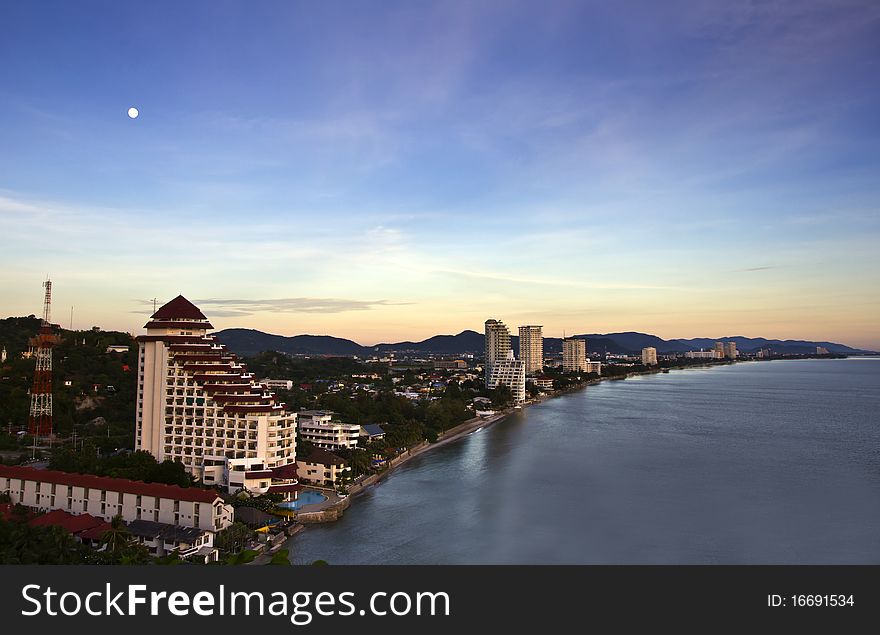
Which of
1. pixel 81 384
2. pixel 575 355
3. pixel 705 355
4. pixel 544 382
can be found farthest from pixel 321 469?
pixel 705 355

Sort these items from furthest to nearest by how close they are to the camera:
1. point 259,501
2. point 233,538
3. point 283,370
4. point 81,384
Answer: point 283,370, point 81,384, point 259,501, point 233,538

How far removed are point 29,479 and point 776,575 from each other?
7.77 metres

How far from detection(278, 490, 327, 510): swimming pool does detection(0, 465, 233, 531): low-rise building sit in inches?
48.5

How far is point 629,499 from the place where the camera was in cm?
829

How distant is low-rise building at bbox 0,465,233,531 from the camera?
6.15m

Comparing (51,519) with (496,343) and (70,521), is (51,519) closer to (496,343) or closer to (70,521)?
(70,521)

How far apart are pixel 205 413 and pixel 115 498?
2.42m

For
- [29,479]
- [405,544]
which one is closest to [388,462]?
[405,544]

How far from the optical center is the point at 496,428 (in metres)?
16.7

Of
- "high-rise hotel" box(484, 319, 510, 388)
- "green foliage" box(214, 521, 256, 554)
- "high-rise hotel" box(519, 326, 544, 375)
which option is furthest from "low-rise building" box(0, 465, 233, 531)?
"high-rise hotel" box(519, 326, 544, 375)

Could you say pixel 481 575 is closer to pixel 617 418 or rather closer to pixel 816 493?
pixel 816 493

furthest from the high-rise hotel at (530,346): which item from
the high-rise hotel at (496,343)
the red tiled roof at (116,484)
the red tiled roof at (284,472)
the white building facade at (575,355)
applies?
the red tiled roof at (116,484)

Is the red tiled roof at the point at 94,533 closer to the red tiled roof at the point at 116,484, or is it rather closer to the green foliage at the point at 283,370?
the red tiled roof at the point at 116,484

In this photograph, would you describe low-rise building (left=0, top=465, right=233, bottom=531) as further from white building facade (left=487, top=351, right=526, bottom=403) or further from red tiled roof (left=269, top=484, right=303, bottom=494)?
white building facade (left=487, top=351, right=526, bottom=403)
